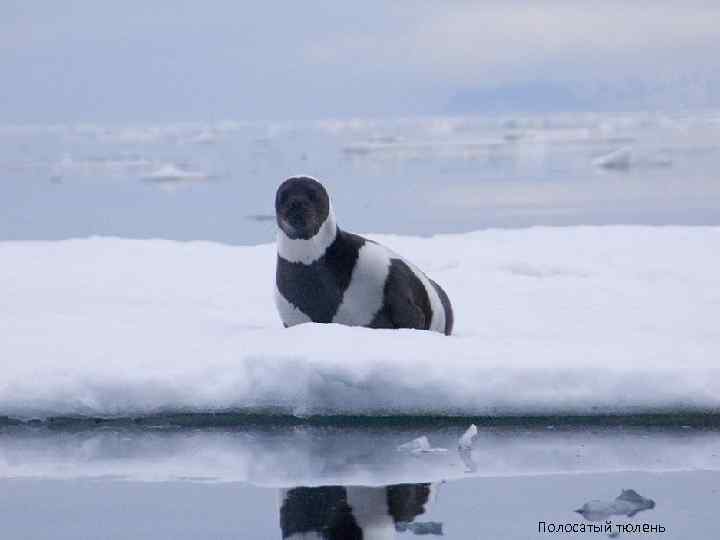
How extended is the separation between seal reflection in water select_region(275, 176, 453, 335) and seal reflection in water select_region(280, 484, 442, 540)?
162 cm

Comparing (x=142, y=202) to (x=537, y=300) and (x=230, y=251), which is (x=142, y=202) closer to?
(x=230, y=251)

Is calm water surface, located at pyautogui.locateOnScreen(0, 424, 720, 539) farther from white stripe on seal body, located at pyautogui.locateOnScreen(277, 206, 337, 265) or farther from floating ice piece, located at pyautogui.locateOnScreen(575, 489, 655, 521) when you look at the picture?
white stripe on seal body, located at pyautogui.locateOnScreen(277, 206, 337, 265)

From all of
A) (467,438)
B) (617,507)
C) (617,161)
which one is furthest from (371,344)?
(617,161)

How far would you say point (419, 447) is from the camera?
3.38m

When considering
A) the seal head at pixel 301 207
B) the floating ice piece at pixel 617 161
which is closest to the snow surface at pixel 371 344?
the seal head at pixel 301 207

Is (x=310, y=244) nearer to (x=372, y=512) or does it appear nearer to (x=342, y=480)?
(x=342, y=480)

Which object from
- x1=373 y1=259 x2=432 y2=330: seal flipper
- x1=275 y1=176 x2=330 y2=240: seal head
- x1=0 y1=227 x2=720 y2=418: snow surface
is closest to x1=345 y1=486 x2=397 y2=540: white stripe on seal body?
x1=0 y1=227 x2=720 y2=418: snow surface

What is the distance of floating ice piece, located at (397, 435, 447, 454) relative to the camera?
335 centimetres

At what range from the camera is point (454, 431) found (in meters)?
3.59

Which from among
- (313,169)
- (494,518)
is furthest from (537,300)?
(313,169)

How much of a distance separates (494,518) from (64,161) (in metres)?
26.4

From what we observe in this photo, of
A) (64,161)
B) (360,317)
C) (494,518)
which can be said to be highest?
(64,161)

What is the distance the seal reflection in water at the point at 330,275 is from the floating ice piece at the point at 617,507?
182 centimetres

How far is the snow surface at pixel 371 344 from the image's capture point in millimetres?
3695
